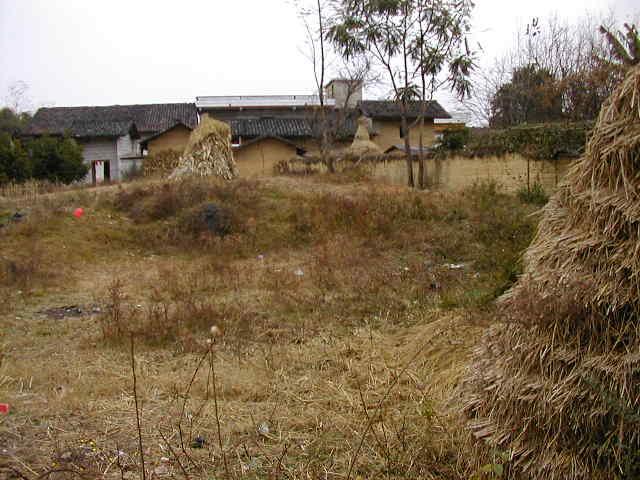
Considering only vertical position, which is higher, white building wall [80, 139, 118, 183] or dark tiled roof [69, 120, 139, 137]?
dark tiled roof [69, 120, 139, 137]

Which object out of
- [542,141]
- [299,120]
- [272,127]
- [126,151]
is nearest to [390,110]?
[299,120]

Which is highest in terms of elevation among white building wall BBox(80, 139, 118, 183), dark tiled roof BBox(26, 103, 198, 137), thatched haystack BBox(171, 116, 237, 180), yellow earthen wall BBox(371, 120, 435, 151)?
dark tiled roof BBox(26, 103, 198, 137)

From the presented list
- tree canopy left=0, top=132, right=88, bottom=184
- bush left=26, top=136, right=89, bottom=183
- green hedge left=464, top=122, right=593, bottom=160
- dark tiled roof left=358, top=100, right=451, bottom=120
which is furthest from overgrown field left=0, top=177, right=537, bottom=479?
dark tiled roof left=358, top=100, right=451, bottom=120

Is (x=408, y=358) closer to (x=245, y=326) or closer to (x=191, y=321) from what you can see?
(x=245, y=326)

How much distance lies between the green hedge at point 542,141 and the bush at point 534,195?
0.88 meters

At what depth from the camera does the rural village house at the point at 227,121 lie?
3122cm

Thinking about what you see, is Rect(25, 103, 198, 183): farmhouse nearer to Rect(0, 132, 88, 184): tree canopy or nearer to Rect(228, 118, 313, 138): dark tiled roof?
Rect(228, 118, 313, 138): dark tiled roof

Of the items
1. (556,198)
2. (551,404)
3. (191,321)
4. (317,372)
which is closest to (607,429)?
(551,404)

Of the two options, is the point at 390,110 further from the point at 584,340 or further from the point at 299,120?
the point at 584,340

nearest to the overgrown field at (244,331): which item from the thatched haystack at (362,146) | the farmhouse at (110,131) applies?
the thatched haystack at (362,146)

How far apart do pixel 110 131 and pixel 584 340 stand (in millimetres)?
32586

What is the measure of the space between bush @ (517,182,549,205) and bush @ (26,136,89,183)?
18.5 m

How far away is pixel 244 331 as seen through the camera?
20.0ft

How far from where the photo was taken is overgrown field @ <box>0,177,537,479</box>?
3.32 m
